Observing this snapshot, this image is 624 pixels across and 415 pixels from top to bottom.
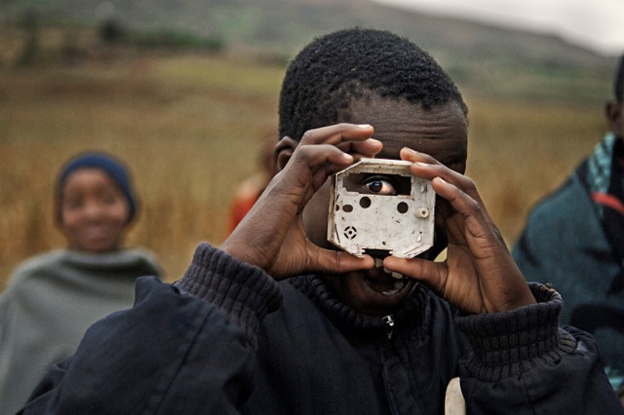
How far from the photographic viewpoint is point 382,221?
1.52 metres

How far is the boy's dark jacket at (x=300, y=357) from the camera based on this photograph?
133cm

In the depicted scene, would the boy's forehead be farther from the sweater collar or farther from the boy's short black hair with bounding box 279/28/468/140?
the sweater collar

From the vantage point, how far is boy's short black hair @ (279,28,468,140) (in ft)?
5.37

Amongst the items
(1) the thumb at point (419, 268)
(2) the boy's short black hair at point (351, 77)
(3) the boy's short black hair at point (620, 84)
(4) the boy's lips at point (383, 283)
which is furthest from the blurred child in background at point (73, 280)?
(1) the thumb at point (419, 268)

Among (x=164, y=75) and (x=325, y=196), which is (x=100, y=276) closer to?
(x=325, y=196)

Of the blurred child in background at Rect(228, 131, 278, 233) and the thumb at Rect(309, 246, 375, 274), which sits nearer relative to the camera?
the thumb at Rect(309, 246, 375, 274)

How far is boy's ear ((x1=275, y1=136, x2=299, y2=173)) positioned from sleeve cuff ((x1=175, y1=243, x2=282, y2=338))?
458mm

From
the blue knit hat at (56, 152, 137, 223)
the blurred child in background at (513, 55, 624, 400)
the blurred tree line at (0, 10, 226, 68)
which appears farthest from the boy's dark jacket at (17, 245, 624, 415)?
the blurred tree line at (0, 10, 226, 68)

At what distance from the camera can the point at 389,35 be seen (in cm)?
184

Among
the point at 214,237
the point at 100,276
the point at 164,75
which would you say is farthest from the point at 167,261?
the point at 164,75

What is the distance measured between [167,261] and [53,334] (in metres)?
5.12

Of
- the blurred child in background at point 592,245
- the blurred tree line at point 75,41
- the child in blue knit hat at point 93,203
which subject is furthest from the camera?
the blurred tree line at point 75,41

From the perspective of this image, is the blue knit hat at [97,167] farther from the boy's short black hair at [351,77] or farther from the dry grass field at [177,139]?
the boy's short black hair at [351,77]

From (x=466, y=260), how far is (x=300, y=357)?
1.47 ft
